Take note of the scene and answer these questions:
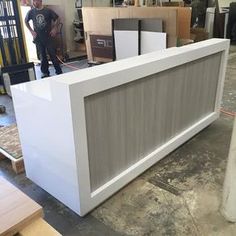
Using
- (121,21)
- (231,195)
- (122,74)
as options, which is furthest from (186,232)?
(121,21)

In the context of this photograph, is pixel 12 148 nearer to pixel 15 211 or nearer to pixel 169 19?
pixel 15 211

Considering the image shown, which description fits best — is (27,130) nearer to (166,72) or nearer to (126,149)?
(126,149)

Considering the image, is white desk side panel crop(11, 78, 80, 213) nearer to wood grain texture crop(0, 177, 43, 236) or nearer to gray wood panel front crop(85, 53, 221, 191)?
gray wood panel front crop(85, 53, 221, 191)

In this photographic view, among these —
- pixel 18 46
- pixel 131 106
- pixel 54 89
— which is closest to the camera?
pixel 54 89

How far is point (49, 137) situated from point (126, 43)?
3.35m

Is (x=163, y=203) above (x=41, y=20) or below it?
below

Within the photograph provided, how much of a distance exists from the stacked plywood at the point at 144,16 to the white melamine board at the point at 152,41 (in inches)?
3.6

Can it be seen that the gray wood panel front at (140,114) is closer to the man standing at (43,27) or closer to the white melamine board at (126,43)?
the white melamine board at (126,43)

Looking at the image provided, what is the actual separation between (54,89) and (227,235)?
121 cm

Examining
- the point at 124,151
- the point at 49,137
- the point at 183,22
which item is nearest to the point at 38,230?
the point at 49,137

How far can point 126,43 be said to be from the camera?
4.55 m

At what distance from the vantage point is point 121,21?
14.9 feet

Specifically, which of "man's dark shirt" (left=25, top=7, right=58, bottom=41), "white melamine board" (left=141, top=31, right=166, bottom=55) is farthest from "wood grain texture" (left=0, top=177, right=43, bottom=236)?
"man's dark shirt" (left=25, top=7, right=58, bottom=41)

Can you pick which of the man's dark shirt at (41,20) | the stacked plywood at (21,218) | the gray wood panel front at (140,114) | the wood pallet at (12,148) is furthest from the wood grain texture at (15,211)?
the man's dark shirt at (41,20)
